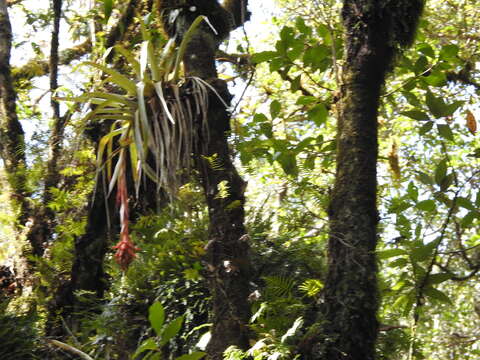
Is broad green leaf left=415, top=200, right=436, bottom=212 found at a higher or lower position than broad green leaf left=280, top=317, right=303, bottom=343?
higher

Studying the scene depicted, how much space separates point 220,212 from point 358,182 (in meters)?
0.71

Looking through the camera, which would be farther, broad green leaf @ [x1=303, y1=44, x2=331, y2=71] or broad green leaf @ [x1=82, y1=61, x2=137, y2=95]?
broad green leaf @ [x1=303, y1=44, x2=331, y2=71]

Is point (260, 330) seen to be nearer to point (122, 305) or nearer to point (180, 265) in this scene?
point (180, 265)

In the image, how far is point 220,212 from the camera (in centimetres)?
255

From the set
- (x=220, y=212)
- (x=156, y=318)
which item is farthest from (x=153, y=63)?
(x=156, y=318)

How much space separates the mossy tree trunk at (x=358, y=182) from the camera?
195 centimetres

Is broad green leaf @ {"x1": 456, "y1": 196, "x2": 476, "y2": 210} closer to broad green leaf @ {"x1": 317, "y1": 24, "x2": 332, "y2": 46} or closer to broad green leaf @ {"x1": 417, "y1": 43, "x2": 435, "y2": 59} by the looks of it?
broad green leaf @ {"x1": 417, "y1": 43, "x2": 435, "y2": 59}

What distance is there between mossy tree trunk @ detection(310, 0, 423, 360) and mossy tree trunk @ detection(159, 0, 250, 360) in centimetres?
46

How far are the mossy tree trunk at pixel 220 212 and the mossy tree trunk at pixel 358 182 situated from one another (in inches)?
18.3

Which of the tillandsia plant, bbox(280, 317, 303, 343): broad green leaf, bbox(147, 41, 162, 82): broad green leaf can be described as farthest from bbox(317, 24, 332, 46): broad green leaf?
bbox(280, 317, 303, 343): broad green leaf

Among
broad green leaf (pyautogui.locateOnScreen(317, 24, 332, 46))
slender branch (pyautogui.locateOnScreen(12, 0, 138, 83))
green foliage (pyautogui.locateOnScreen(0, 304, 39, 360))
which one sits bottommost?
green foliage (pyautogui.locateOnScreen(0, 304, 39, 360))

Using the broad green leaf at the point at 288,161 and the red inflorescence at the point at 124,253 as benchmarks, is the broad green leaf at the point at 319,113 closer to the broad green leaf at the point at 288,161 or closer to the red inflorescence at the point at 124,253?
the broad green leaf at the point at 288,161

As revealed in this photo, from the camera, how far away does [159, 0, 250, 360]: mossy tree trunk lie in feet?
7.56

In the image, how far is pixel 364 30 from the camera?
7.82 ft
